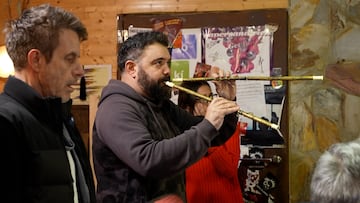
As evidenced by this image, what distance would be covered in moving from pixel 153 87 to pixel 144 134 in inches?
10.9

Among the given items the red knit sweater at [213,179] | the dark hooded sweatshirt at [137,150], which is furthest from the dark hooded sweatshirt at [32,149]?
the red knit sweater at [213,179]

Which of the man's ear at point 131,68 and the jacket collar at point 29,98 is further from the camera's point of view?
the man's ear at point 131,68

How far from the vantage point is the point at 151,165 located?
164 centimetres

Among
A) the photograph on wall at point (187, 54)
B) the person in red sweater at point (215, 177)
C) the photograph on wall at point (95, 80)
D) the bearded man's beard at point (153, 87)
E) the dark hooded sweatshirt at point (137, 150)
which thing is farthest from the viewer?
the photograph on wall at point (95, 80)

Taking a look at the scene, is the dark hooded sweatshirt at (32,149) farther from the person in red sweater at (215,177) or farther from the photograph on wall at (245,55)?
the photograph on wall at (245,55)

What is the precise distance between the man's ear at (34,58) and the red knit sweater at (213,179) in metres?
1.21

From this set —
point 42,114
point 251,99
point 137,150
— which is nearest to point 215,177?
point 137,150

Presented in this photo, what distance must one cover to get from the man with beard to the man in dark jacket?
Result: 0.34 m

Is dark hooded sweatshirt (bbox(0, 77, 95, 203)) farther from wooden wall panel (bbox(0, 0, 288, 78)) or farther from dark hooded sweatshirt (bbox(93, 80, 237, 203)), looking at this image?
wooden wall panel (bbox(0, 0, 288, 78))

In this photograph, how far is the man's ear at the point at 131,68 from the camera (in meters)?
1.94

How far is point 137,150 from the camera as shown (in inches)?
65.3

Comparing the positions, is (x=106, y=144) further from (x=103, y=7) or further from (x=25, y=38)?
(x=103, y=7)

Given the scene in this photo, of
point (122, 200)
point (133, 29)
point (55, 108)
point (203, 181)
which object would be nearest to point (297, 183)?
point (203, 181)

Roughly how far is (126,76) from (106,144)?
34 centimetres
